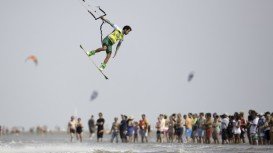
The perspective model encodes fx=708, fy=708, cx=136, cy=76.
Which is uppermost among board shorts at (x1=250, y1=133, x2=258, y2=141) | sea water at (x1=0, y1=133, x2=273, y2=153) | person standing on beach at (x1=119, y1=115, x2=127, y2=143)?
person standing on beach at (x1=119, y1=115, x2=127, y2=143)

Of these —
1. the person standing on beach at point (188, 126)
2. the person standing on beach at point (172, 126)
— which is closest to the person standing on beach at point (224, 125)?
the person standing on beach at point (188, 126)

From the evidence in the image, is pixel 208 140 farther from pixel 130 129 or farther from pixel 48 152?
pixel 48 152

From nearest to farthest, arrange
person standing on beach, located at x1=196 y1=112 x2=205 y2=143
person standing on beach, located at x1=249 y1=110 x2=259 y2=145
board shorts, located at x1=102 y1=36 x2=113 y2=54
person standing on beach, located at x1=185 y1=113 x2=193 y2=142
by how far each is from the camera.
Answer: board shorts, located at x1=102 y1=36 x2=113 y2=54 < person standing on beach, located at x1=249 y1=110 x2=259 y2=145 < person standing on beach, located at x1=196 y1=112 x2=205 y2=143 < person standing on beach, located at x1=185 y1=113 x2=193 y2=142

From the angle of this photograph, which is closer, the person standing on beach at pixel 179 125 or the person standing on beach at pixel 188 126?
the person standing on beach at pixel 188 126

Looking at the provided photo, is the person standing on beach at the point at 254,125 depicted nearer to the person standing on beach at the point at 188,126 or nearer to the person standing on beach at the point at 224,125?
the person standing on beach at the point at 224,125

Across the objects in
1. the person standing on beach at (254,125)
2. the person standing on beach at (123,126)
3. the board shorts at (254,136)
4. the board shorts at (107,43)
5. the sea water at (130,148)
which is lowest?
the sea water at (130,148)

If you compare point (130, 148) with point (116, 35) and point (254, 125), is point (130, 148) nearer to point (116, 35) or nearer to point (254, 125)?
point (116, 35)

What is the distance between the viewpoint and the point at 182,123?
44.0 m

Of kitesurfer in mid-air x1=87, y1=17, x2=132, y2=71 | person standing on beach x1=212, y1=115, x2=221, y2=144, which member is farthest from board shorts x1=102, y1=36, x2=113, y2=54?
person standing on beach x1=212, y1=115, x2=221, y2=144

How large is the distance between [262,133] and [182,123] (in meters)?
7.41

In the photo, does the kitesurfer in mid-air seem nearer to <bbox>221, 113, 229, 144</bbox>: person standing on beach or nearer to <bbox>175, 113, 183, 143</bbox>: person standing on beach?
<bbox>221, 113, 229, 144</bbox>: person standing on beach

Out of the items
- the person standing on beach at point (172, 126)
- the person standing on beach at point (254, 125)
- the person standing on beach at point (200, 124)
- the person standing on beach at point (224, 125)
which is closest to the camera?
the person standing on beach at point (254, 125)

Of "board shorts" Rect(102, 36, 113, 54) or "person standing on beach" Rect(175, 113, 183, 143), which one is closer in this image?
"board shorts" Rect(102, 36, 113, 54)

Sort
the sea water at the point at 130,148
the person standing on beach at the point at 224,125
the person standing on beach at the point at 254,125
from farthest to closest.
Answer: the person standing on beach at the point at 224,125
the person standing on beach at the point at 254,125
the sea water at the point at 130,148
